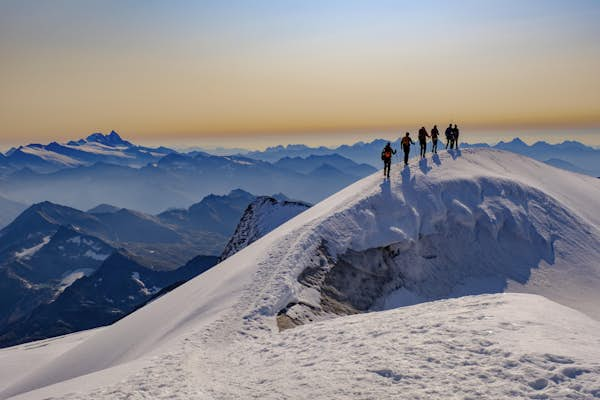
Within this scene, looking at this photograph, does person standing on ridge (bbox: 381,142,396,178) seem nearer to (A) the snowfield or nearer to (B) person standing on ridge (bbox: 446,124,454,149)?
(A) the snowfield

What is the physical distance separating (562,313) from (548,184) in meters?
30.7

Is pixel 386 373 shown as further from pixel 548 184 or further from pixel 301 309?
pixel 548 184

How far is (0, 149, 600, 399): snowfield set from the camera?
11109mm

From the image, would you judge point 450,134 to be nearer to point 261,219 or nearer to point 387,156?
point 387,156

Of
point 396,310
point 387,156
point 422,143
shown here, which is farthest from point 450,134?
point 396,310

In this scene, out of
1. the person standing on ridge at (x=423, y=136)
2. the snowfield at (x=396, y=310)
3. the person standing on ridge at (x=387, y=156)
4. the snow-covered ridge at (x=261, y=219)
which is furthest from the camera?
the snow-covered ridge at (x=261, y=219)

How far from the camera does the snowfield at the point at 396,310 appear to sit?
36.4 ft

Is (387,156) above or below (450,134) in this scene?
below

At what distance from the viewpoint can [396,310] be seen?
58.3 feet

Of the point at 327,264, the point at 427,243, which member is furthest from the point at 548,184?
the point at 327,264

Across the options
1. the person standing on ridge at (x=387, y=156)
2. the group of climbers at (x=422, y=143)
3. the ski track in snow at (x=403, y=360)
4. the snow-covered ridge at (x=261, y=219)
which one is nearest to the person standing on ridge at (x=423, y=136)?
the group of climbers at (x=422, y=143)

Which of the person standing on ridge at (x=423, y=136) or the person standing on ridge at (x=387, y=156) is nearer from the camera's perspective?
the person standing on ridge at (x=387, y=156)

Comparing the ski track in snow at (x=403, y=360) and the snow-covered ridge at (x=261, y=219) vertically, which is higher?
the ski track in snow at (x=403, y=360)

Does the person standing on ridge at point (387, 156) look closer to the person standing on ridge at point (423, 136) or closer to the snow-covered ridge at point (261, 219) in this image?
the person standing on ridge at point (423, 136)
